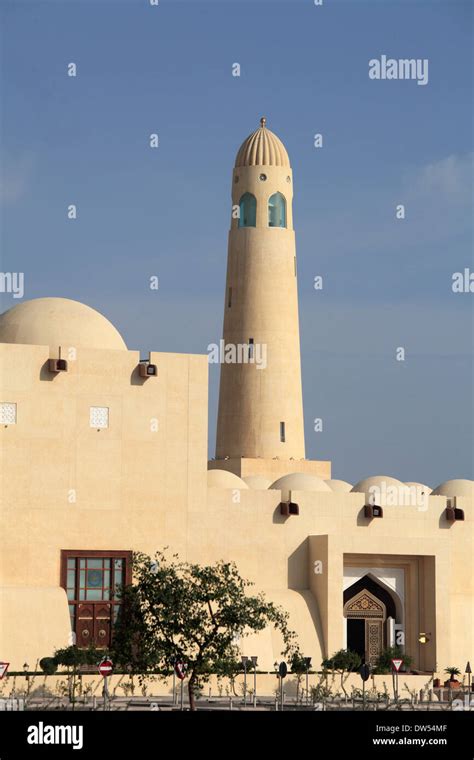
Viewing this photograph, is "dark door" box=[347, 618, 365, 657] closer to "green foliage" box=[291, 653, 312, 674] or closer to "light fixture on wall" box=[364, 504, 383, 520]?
"light fixture on wall" box=[364, 504, 383, 520]

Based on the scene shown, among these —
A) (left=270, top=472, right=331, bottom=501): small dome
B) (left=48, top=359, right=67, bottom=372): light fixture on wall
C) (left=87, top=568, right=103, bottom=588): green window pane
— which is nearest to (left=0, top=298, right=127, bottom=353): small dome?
(left=48, top=359, right=67, bottom=372): light fixture on wall

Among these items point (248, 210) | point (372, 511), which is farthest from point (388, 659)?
point (248, 210)

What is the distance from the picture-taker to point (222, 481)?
41.4 m

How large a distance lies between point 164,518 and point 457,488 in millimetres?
11858

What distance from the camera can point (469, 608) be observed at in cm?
4322

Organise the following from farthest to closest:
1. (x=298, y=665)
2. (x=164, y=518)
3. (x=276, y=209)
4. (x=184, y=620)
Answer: (x=276, y=209) → (x=164, y=518) → (x=298, y=665) → (x=184, y=620)

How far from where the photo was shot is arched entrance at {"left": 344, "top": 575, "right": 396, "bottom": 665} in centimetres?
4150

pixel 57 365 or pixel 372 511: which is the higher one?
pixel 57 365

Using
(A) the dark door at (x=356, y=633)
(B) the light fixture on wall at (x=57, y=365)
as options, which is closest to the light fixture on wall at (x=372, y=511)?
(A) the dark door at (x=356, y=633)

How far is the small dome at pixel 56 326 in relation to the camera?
37.9m

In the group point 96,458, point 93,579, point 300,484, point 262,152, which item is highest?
point 262,152

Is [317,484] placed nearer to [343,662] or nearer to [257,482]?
[257,482]

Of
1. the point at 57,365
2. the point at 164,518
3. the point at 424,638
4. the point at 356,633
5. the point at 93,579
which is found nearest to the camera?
the point at 57,365
